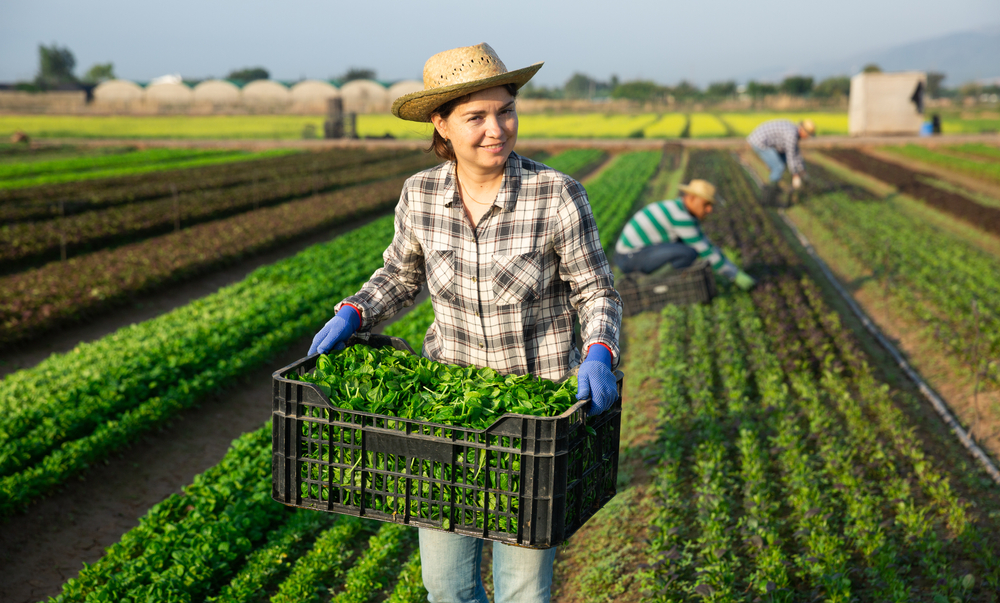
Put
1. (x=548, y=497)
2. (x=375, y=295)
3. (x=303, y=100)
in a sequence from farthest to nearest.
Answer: (x=303, y=100) → (x=375, y=295) → (x=548, y=497)

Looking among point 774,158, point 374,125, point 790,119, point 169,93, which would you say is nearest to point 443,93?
point 774,158

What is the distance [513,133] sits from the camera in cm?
230

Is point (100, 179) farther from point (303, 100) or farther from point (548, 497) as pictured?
point (303, 100)

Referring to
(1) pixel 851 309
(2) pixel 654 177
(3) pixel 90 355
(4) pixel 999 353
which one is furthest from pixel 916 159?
(3) pixel 90 355

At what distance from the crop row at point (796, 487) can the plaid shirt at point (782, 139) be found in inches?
288

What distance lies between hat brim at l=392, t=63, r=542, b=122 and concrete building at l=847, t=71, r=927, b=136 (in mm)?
40998

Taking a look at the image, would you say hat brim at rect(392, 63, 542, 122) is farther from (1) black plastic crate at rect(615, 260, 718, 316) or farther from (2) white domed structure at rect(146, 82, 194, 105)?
(2) white domed structure at rect(146, 82, 194, 105)

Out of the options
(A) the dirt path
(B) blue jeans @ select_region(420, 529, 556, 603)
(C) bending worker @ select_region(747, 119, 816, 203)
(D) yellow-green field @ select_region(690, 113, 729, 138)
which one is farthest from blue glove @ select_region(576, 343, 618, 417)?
(D) yellow-green field @ select_region(690, 113, 729, 138)

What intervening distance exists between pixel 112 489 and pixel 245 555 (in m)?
1.61

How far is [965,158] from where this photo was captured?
2705cm

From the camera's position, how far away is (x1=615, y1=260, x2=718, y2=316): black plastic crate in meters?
8.50

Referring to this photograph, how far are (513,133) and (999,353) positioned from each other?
6390 mm

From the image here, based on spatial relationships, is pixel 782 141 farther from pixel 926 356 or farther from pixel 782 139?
pixel 926 356

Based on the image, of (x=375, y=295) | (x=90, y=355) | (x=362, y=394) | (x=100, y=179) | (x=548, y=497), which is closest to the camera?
(x=548, y=497)
